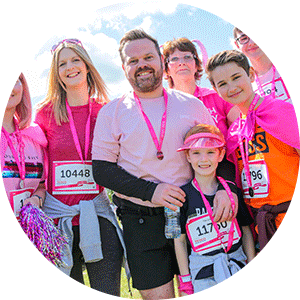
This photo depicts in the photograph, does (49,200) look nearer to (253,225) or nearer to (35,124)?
(35,124)

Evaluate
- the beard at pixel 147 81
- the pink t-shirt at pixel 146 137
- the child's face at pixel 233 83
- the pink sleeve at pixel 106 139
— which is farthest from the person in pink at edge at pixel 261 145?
the pink sleeve at pixel 106 139

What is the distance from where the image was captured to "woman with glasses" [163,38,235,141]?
259 centimetres

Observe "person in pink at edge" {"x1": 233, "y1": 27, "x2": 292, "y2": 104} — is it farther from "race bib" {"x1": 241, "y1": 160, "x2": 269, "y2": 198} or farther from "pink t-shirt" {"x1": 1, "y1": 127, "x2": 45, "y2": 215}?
"pink t-shirt" {"x1": 1, "y1": 127, "x2": 45, "y2": 215}

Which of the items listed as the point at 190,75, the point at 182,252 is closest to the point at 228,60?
the point at 190,75

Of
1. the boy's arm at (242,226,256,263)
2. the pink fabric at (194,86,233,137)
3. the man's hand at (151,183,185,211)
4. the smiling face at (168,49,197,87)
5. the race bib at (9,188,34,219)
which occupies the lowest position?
the boy's arm at (242,226,256,263)

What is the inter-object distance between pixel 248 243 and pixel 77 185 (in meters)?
1.25

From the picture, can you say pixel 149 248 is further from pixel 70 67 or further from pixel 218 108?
pixel 70 67

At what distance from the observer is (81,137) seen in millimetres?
2475

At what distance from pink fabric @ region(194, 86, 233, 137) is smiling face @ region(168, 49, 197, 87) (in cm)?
20

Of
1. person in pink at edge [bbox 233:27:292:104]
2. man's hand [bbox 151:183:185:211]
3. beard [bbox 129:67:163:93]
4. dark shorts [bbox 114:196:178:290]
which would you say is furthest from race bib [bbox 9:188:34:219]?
person in pink at edge [bbox 233:27:292:104]

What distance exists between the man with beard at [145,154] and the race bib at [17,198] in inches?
23.5

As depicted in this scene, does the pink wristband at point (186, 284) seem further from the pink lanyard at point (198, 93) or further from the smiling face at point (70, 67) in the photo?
the smiling face at point (70, 67)

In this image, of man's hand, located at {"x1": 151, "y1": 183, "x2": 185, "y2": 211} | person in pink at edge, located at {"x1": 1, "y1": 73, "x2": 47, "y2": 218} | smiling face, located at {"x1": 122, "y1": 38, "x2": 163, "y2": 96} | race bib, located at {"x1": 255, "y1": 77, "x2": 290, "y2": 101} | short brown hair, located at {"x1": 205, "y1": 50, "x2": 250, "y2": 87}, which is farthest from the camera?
race bib, located at {"x1": 255, "y1": 77, "x2": 290, "y2": 101}

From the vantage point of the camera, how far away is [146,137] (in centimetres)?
226
